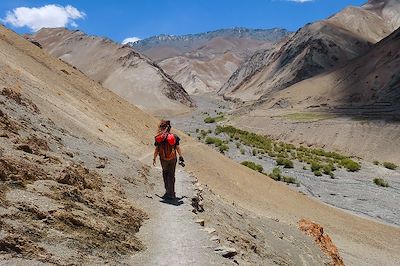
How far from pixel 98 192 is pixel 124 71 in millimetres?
114841

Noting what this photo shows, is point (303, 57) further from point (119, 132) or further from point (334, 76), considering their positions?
point (119, 132)

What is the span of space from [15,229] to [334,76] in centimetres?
9937

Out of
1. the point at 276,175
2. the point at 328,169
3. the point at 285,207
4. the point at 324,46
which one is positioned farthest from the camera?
the point at 324,46

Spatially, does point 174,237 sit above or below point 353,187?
below

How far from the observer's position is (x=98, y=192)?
1082 cm

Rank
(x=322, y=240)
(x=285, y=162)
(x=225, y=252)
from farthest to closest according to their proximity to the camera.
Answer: (x=285, y=162) → (x=322, y=240) → (x=225, y=252)

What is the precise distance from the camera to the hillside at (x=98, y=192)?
7.85 meters

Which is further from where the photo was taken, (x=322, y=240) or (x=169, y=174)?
(x=322, y=240)

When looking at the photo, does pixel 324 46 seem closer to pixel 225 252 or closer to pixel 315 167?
pixel 315 167

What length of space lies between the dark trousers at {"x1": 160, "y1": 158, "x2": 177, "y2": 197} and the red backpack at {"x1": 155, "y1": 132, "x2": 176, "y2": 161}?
5.6 inches

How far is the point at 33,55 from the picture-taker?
109 ft

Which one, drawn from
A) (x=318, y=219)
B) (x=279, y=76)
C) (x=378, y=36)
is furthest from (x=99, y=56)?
(x=318, y=219)

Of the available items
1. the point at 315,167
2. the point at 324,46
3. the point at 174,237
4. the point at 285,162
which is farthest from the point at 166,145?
the point at 324,46

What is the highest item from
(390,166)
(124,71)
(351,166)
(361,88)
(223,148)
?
(361,88)
